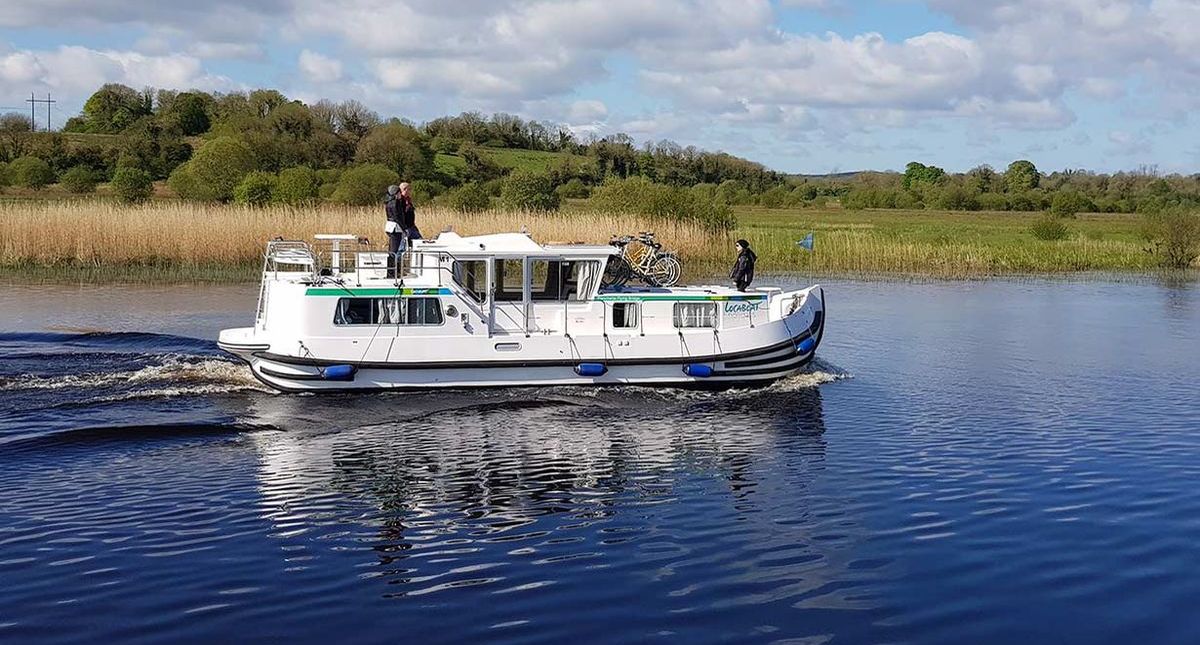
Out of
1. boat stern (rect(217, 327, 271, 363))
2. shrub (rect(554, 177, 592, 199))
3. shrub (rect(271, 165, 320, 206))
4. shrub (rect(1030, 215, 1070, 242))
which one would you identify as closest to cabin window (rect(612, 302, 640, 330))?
boat stern (rect(217, 327, 271, 363))

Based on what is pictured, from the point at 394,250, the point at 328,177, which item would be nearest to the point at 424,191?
the point at 328,177

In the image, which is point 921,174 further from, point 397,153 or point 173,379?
point 173,379

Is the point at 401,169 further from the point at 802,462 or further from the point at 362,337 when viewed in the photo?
the point at 802,462

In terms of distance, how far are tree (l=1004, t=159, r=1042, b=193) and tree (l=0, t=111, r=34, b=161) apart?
7485 cm

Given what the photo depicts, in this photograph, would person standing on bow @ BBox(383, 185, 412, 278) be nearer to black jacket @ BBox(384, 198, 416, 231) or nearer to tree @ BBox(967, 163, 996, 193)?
black jacket @ BBox(384, 198, 416, 231)

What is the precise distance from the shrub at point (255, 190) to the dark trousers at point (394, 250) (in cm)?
2960

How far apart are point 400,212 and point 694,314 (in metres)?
5.18

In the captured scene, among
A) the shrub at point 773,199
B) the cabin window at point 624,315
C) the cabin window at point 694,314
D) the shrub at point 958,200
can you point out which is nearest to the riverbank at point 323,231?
the cabin window at point 624,315

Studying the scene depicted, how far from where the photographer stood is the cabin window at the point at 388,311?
754 inches

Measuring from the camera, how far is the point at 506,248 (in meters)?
20.0

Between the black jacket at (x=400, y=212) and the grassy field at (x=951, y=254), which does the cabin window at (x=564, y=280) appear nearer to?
the black jacket at (x=400, y=212)

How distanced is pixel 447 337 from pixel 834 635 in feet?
35.4

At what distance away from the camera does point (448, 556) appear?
1151cm

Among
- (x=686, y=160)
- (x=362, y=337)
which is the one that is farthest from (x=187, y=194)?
(x=686, y=160)
